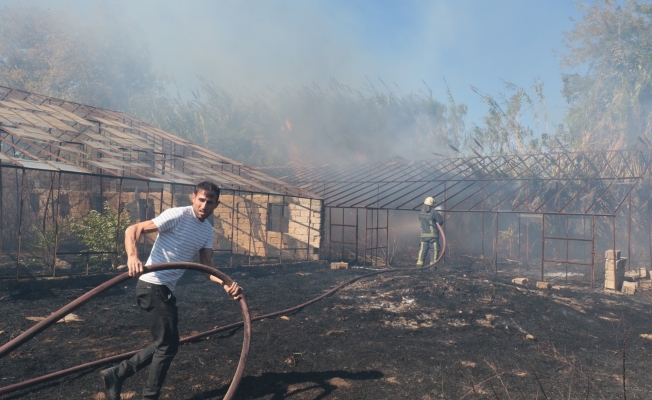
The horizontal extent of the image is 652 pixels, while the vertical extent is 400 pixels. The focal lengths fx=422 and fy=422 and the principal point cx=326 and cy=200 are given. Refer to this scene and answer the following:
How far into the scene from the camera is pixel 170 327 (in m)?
3.57

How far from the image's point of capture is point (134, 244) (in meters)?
3.21

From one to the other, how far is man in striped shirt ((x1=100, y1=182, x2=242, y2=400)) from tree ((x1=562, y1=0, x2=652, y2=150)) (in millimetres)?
23565

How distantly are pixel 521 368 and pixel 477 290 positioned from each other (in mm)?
4357

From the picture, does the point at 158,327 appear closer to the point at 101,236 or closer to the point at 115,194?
the point at 101,236

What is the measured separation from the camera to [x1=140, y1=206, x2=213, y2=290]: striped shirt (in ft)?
11.7

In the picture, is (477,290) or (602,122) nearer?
(477,290)

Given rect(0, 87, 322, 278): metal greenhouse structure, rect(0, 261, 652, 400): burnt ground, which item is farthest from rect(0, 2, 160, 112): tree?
rect(0, 261, 652, 400): burnt ground

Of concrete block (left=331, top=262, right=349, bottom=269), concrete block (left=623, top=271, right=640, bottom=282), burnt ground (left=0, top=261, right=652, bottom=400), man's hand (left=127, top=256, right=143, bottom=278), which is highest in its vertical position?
man's hand (left=127, top=256, right=143, bottom=278)

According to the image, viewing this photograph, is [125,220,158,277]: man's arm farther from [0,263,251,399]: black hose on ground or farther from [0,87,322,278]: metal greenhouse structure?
[0,87,322,278]: metal greenhouse structure

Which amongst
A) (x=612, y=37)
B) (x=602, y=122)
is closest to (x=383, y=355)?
(x=602, y=122)

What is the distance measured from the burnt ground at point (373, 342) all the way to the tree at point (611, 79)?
16271 mm

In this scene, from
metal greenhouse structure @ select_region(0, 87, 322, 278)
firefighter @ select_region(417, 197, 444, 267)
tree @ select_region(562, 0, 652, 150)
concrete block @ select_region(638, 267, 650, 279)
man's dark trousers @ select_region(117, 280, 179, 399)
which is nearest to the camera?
man's dark trousers @ select_region(117, 280, 179, 399)

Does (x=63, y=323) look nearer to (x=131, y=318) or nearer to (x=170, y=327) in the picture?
(x=131, y=318)

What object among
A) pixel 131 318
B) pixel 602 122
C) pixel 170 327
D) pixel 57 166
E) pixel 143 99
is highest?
pixel 143 99
